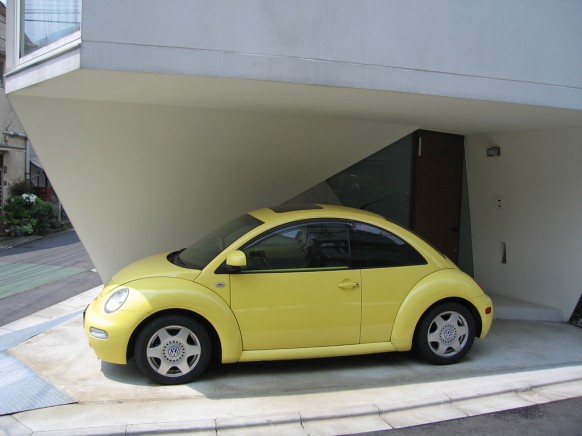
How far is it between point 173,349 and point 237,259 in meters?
0.94

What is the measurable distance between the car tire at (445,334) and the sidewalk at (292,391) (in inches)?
5.3

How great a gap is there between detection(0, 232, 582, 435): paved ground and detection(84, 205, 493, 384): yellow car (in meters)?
0.24

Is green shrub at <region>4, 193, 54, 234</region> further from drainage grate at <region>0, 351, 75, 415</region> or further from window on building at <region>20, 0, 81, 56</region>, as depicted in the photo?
drainage grate at <region>0, 351, 75, 415</region>

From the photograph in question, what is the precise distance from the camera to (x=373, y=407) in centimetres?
409

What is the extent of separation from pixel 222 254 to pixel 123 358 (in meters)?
1.20

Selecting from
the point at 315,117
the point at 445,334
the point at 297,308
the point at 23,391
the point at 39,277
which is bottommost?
the point at 23,391

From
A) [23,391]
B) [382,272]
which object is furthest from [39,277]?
[382,272]

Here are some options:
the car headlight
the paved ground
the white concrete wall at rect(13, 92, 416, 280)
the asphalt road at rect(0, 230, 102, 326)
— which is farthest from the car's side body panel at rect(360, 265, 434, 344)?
the asphalt road at rect(0, 230, 102, 326)

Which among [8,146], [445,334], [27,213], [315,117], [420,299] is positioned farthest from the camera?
[8,146]

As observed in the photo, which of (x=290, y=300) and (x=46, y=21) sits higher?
(x=46, y=21)

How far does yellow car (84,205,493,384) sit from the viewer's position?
4.35 metres

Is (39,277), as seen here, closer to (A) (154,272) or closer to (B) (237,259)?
(A) (154,272)

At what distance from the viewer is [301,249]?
4.75 meters

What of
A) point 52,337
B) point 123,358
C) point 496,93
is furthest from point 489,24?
point 52,337
